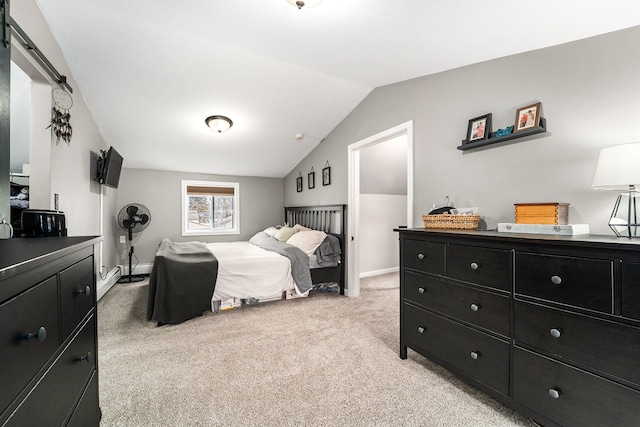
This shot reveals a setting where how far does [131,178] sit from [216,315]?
349cm

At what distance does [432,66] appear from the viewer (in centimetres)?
234

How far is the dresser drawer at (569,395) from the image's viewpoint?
115 cm

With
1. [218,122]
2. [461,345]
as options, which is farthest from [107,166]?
[461,345]

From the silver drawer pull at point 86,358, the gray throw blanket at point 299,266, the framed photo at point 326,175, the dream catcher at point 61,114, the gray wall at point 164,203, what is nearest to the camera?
the silver drawer pull at point 86,358

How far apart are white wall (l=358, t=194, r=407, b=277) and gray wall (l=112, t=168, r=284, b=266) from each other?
7.66 ft

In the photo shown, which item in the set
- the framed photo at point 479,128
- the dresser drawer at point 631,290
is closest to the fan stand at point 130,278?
the framed photo at point 479,128

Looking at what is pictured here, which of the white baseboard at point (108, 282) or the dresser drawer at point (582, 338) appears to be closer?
the dresser drawer at point (582, 338)

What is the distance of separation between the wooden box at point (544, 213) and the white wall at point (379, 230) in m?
3.18

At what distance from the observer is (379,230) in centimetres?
507

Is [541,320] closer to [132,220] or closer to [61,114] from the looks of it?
[61,114]

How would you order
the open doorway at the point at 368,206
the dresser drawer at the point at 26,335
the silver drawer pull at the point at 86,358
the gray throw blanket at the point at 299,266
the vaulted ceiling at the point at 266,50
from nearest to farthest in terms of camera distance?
the dresser drawer at the point at 26,335 → the silver drawer pull at the point at 86,358 → the vaulted ceiling at the point at 266,50 → the gray throw blanket at the point at 299,266 → the open doorway at the point at 368,206

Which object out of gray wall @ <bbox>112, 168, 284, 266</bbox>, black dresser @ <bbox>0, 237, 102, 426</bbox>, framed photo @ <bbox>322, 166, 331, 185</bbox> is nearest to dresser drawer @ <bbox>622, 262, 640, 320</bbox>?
black dresser @ <bbox>0, 237, 102, 426</bbox>

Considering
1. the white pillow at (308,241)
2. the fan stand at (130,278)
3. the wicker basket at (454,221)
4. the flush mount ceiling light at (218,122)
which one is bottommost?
the fan stand at (130,278)

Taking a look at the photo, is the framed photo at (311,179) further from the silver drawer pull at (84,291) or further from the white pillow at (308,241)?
the silver drawer pull at (84,291)
